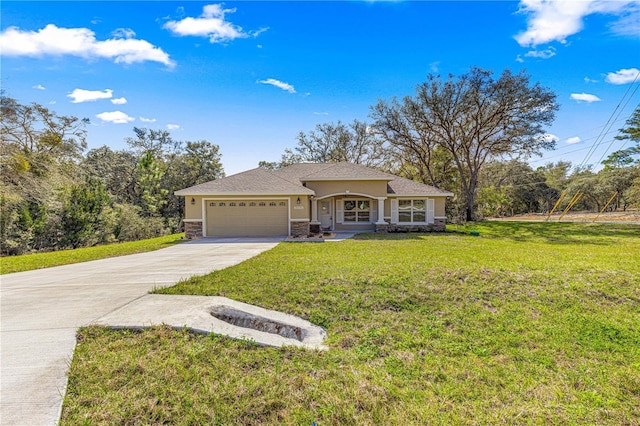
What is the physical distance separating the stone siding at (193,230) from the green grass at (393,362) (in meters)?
9.71

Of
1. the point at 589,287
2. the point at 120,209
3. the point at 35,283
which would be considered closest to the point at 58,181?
the point at 120,209

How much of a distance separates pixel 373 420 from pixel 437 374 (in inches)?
41.6

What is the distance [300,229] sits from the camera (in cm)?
1527

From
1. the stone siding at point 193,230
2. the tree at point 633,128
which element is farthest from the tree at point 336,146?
the tree at point 633,128

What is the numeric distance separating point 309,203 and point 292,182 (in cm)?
161

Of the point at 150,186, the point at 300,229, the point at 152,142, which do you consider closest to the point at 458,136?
the point at 300,229

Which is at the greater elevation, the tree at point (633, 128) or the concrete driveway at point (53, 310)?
the tree at point (633, 128)

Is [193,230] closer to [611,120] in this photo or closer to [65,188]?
[65,188]

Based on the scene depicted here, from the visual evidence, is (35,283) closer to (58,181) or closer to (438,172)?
(58,181)

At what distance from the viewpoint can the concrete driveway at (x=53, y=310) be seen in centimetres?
260

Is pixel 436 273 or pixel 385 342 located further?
pixel 436 273

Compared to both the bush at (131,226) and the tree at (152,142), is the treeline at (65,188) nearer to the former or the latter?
the bush at (131,226)

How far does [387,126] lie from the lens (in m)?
25.9

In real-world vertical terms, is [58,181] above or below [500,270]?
above
